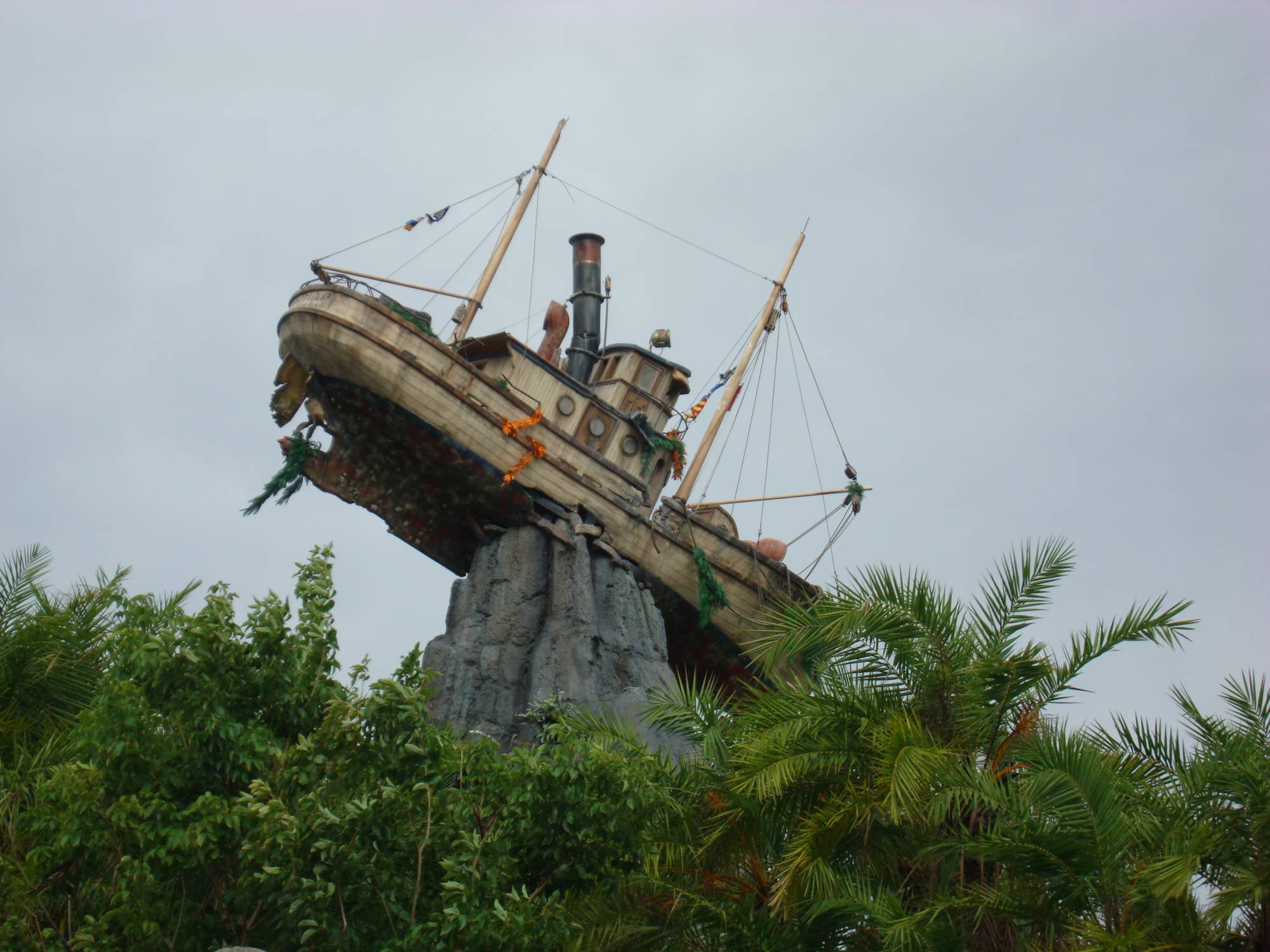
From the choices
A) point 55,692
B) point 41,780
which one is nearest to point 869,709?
point 41,780

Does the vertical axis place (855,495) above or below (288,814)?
above

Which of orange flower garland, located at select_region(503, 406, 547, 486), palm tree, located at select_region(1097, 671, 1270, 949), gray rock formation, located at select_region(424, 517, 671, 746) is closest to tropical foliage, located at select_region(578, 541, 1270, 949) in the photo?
palm tree, located at select_region(1097, 671, 1270, 949)

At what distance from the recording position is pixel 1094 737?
1175 cm

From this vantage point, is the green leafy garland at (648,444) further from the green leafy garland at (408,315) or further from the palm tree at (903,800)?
the palm tree at (903,800)

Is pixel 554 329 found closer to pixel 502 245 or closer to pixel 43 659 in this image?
pixel 502 245

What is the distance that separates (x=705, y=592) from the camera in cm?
2384

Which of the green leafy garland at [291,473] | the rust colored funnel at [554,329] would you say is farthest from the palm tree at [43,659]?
the rust colored funnel at [554,329]

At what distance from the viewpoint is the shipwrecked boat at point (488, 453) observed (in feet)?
70.9

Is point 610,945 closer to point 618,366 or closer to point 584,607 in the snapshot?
point 584,607

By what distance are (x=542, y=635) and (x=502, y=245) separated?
7.51m

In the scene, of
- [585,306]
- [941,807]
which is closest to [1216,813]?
[941,807]

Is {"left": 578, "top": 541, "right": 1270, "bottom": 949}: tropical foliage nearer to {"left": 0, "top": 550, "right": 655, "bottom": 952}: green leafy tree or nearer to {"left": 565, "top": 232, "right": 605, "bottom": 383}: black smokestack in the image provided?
{"left": 0, "top": 550, "right": 655, "bottom": 952}: green leafy tree

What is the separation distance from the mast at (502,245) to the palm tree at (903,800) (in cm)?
1298

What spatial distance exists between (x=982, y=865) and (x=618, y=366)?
56.5 ft
